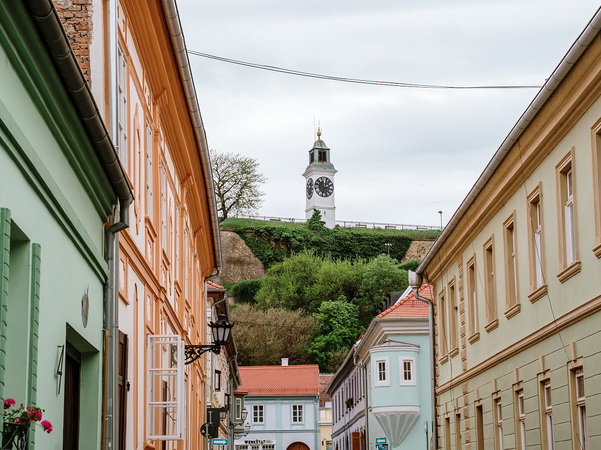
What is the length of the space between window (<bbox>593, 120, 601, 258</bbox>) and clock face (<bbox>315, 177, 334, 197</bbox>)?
128747 millimetres

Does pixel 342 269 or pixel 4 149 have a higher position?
pixel 342 269

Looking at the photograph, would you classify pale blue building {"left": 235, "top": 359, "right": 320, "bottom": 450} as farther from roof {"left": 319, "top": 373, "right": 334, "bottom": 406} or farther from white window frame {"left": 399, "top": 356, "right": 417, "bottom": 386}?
white window frame {"left": 399, "top": 356, "right": 417, "bottom": 386}

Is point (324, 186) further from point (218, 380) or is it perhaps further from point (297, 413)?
point (218, 380)

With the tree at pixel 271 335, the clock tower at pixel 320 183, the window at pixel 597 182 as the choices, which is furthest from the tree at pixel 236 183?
the window at pixel 597 182

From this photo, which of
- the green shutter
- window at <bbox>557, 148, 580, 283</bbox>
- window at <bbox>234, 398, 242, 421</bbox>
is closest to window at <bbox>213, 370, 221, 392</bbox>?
window at <bbox>234, 398, 242, 421</bbox>

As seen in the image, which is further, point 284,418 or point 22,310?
point 284,418

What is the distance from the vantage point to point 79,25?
1016 cm

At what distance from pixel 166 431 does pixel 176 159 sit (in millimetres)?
4407

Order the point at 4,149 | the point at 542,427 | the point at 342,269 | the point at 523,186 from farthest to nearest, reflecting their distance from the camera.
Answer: the point at 342,269 < the point at 523,186 < the point at 542,427 < the point at 4,149

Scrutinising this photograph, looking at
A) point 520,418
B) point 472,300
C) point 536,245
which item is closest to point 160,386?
point 536,245

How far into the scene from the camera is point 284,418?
265 feet

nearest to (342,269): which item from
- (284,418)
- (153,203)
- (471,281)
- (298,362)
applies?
(298,362)

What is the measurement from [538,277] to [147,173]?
231 inches

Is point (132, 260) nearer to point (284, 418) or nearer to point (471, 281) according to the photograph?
point (471, 281)
